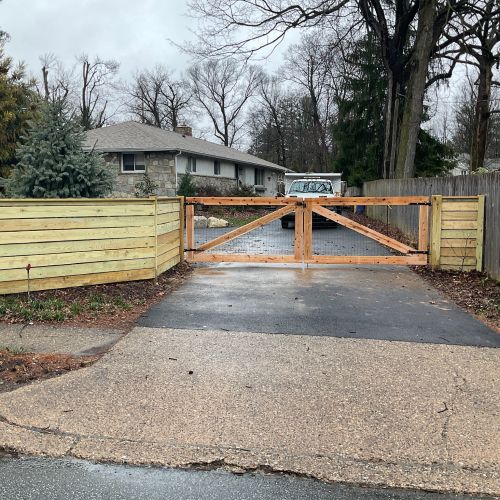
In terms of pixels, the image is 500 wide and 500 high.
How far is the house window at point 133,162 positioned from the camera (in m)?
26.7

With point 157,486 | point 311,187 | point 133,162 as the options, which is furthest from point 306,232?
point 133,162

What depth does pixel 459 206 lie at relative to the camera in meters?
9.41

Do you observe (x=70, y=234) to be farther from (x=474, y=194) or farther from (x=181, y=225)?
(x=474, y=194)

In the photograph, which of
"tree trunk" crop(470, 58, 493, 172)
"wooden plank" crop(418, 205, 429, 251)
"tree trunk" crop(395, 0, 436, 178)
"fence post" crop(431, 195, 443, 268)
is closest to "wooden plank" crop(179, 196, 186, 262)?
"wooden plank" crop(418, 205, 429, 251)

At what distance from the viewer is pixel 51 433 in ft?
11.5

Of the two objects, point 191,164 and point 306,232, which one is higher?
point 191,164

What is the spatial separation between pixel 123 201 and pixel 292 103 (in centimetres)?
5342

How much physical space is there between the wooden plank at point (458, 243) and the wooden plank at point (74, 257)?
17.4 feet

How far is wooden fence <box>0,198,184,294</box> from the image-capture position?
22.4ft

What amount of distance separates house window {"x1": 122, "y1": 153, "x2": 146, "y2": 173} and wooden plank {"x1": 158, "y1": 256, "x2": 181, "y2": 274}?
57.9ft

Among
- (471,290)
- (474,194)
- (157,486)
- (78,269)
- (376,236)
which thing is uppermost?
(474,194)

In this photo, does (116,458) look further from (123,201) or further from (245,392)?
(123,201)

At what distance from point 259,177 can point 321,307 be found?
111 feet

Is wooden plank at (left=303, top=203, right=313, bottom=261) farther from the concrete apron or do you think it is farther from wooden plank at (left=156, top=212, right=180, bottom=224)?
the concrete apron
